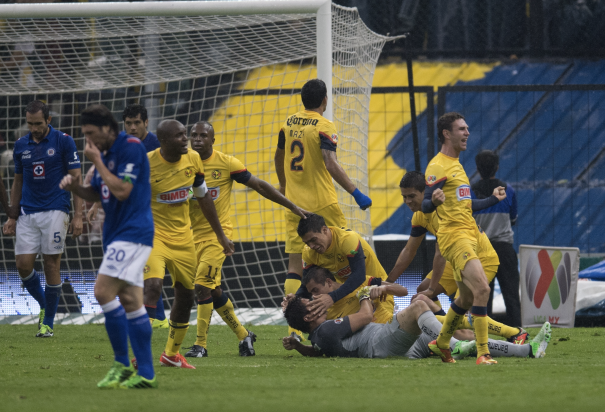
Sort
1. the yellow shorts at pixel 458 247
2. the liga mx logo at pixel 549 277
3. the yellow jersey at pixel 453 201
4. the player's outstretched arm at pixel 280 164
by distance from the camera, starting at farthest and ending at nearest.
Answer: the liga mx logo at pixel 549 277
the player's outstretched arm at pixel 280 164
the yellow jersey at pixel 453 201
the yellow shorts at pixel 458 247

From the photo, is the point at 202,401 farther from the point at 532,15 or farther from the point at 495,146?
the point at 532,15

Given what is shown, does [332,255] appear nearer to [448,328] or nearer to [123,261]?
[448,328]

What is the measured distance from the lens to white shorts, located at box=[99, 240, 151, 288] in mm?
4039

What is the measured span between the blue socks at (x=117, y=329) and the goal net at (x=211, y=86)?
4.69 metres

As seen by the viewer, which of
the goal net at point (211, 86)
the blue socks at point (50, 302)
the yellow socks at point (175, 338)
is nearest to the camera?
the yellow socks at point (175, 338)

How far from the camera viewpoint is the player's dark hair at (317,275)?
19.3 ft

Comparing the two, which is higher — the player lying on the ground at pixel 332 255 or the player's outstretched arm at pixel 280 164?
the player's outstretched arm at pixel 280 164

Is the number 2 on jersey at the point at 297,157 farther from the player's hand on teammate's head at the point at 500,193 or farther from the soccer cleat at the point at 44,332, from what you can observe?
the soccer cleat at the point at 44,332

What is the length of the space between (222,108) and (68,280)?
128 inches

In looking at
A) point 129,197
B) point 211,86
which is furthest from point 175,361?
point 211,86

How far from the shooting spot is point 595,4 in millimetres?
13094

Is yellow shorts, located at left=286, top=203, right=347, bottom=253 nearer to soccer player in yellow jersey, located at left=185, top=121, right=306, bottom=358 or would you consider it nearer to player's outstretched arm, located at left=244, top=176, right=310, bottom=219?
soccer player in yellow jersey, located at left=185, top=121, right=306, bottom=358

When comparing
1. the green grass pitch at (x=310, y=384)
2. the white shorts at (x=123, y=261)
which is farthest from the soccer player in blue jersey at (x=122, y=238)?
the green grass pitch at (x=310, y=384)

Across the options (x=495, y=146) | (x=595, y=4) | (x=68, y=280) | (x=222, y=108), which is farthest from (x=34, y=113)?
(x=595, y=4)
